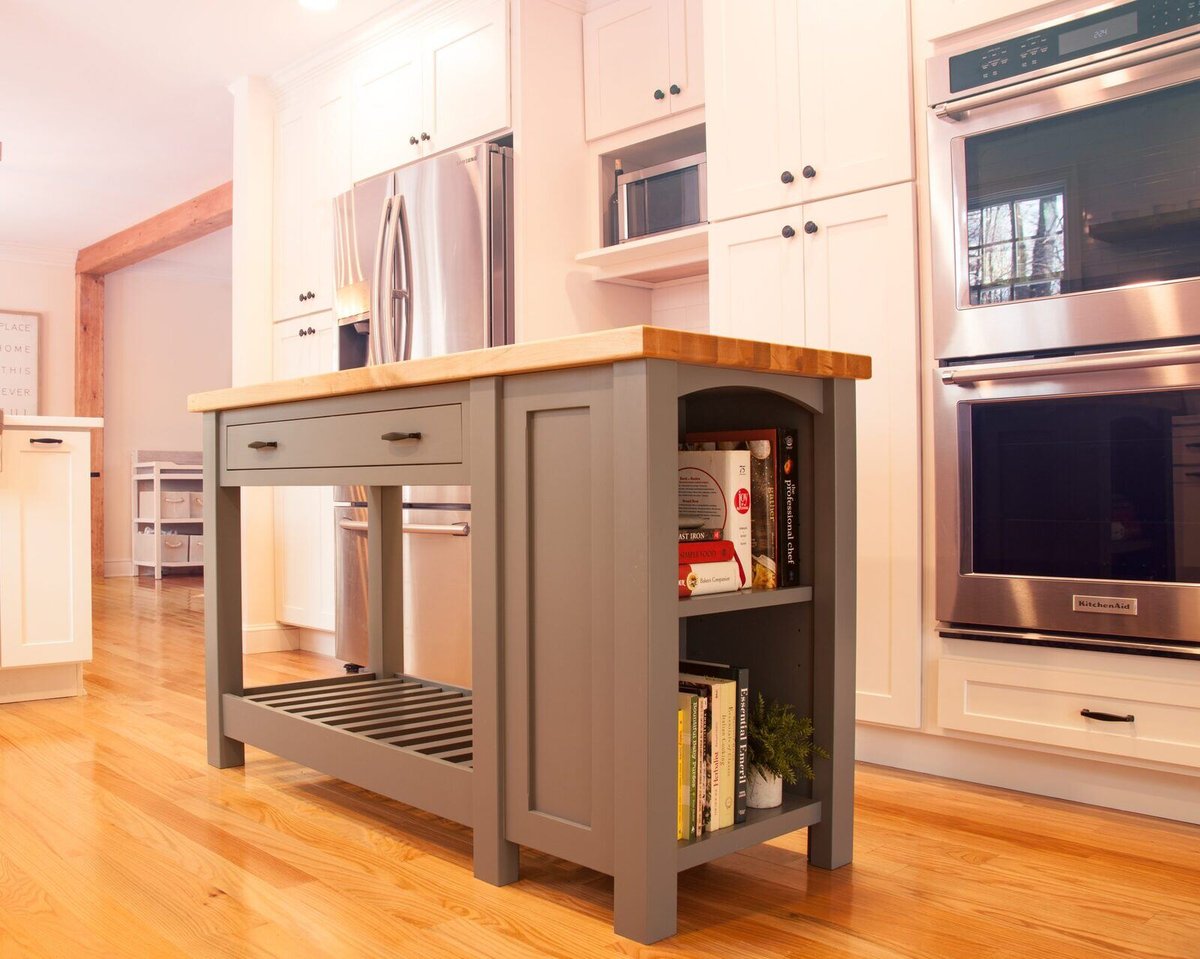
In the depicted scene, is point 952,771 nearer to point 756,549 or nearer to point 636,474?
point 756,549

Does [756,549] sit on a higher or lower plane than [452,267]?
lower

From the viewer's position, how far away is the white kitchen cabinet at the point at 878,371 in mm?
2340

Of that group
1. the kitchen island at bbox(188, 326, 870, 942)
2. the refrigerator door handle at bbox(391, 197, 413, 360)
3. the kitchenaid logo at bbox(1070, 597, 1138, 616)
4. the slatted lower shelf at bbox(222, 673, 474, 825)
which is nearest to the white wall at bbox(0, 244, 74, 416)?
the refrigerator door handle at bbox(391, 197, 413, 360)

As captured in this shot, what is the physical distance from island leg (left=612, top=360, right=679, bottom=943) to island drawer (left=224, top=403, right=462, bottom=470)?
1.32 ft

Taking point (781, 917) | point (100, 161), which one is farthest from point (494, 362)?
point (100, 161)

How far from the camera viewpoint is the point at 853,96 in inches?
96.0

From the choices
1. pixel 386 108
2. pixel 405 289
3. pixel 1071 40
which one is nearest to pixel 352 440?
pixel 1071 40

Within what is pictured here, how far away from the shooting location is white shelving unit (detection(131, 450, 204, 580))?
26.2 ft

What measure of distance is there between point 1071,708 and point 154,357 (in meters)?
7.89

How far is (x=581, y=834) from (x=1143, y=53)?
170 cm

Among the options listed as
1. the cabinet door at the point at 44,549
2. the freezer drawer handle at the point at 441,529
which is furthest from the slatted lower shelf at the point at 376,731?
the cabinet door at the point at 44,549

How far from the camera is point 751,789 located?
171cm

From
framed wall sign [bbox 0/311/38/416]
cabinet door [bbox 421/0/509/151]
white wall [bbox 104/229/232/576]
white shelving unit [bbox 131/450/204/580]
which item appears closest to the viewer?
cabinet door [bbox 421/0/509/151]

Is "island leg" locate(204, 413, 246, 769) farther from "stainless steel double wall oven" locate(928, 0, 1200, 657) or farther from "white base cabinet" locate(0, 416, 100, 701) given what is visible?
"stainless steel double wall oven" locate(928, 0, 1200, 657)
